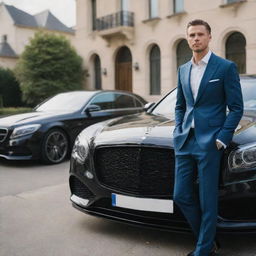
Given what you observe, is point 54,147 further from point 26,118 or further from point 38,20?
point 38,20

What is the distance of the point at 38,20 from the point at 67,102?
4316 cm

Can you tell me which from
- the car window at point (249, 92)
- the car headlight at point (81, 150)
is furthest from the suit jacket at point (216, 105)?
the car window at point (249, 92)

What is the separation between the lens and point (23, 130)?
7.12m

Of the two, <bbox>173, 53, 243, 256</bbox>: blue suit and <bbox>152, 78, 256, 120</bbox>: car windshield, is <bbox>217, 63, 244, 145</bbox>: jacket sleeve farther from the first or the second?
<bbox>152, 78, 256, 120</bbox>: car windshield

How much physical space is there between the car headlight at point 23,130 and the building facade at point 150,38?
1336cm

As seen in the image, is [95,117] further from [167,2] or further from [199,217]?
[167,2]

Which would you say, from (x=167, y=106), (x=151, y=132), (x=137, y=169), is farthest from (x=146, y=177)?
(x=167, y=106)

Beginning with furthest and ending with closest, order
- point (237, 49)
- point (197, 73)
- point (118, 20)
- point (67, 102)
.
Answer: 1. point (118, 20)
2. point (237, 49)
3. point (67, 102)
4. point (197, 73)

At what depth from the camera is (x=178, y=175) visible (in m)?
2.94

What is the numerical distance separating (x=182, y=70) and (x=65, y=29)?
49.1m

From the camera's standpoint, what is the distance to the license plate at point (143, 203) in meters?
3.14

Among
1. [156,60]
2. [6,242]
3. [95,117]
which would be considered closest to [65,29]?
[156,60]

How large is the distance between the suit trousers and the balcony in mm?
20925

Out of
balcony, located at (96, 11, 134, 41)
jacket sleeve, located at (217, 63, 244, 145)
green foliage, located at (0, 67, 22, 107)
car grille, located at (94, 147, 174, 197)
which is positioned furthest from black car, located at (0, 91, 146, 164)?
green foliage, located at (0, 67, 22, 107)
